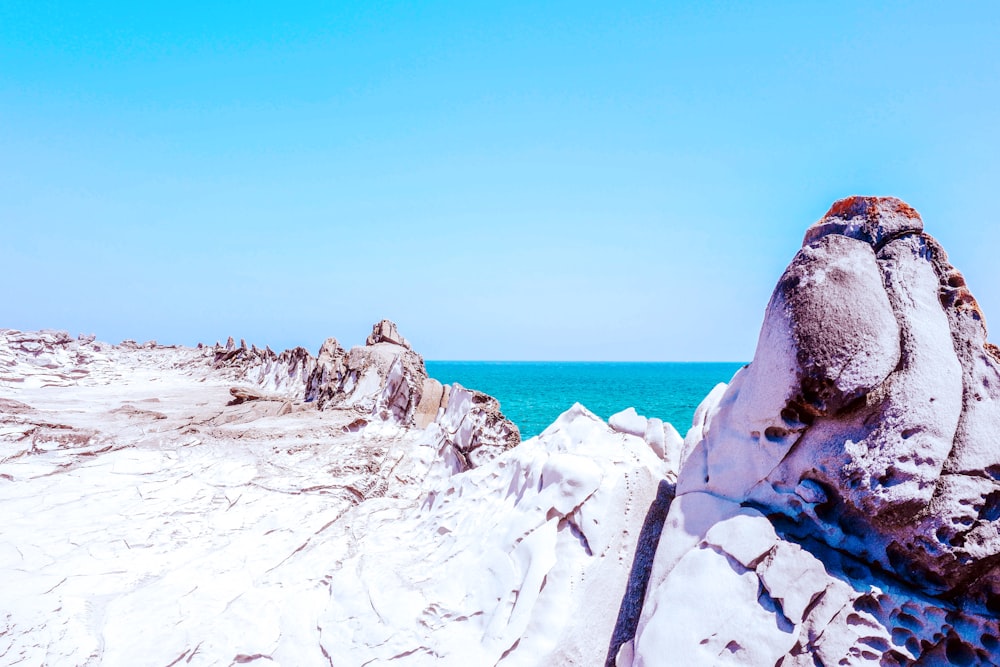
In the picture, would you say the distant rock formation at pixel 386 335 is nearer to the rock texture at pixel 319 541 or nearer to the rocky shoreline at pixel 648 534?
the rock texture at pixel 319 541

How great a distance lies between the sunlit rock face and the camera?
241 centimetres

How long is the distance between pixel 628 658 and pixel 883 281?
7.66 ft

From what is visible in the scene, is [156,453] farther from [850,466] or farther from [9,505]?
[850,466]

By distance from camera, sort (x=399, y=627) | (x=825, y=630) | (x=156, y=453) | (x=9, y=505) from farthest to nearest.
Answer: (x=156, y=453), (x=9, y=505), (x=399, y=627), (x=825, y=630)

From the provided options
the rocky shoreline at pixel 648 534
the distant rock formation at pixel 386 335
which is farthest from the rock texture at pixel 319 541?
the distant rock formation at pixel 386 335

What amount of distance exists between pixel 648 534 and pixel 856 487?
1.31 meters

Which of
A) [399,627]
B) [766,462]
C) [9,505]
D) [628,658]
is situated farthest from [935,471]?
[9,505]

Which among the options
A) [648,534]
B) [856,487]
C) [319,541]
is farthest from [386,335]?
[856,487]

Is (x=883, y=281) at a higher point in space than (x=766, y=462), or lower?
higher

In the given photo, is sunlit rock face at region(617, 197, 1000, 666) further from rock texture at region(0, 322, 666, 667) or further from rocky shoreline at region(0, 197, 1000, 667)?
rock texture at region(0, 322, 666, 667)

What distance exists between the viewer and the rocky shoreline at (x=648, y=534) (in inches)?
97.2

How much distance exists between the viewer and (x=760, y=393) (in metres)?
2.93

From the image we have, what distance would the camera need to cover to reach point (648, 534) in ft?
11.4

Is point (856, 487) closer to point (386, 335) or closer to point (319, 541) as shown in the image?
point (319, 541)
